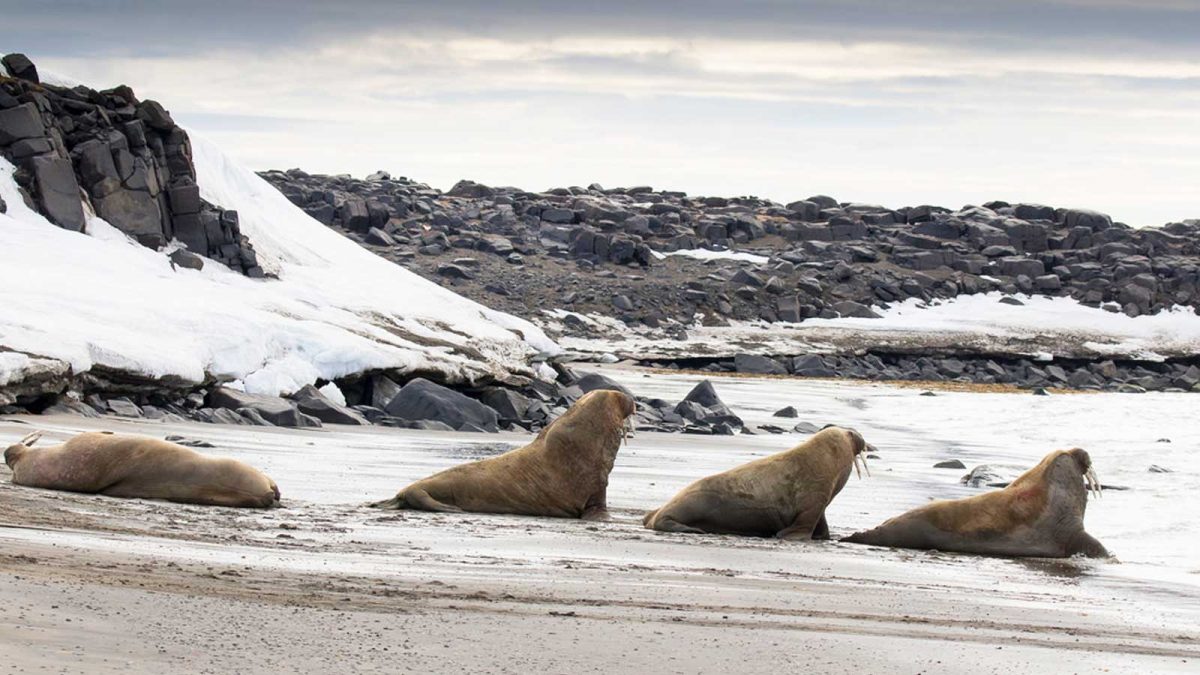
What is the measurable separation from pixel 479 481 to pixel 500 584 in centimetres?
440

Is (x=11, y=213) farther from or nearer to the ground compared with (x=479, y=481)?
farther from the ground

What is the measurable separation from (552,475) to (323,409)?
305 inches

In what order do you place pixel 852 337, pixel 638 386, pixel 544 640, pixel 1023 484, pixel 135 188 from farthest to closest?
pixel 852 337 < pixel 638 386 < pixel 135 188 < pixel 1023 484 < pixel 544 640

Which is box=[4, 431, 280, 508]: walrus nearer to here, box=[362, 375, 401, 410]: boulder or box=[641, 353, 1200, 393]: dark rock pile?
box=[362, 375, 401, 410]: boulder

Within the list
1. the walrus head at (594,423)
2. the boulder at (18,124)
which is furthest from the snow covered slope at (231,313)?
the walrus head at (594,423)

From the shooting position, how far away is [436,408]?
67.7ft

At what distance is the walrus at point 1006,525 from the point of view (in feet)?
38.1

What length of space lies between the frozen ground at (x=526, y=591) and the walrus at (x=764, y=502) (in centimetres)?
38

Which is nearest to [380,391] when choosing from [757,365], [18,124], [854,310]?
[18,124]

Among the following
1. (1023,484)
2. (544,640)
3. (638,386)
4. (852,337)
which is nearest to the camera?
(544,640)

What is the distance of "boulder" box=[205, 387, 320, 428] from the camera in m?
18.3

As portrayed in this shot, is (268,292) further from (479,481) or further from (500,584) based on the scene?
(500,584)

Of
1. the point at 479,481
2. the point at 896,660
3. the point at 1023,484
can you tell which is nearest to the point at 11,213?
the point at 479,481

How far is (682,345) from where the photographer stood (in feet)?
165
